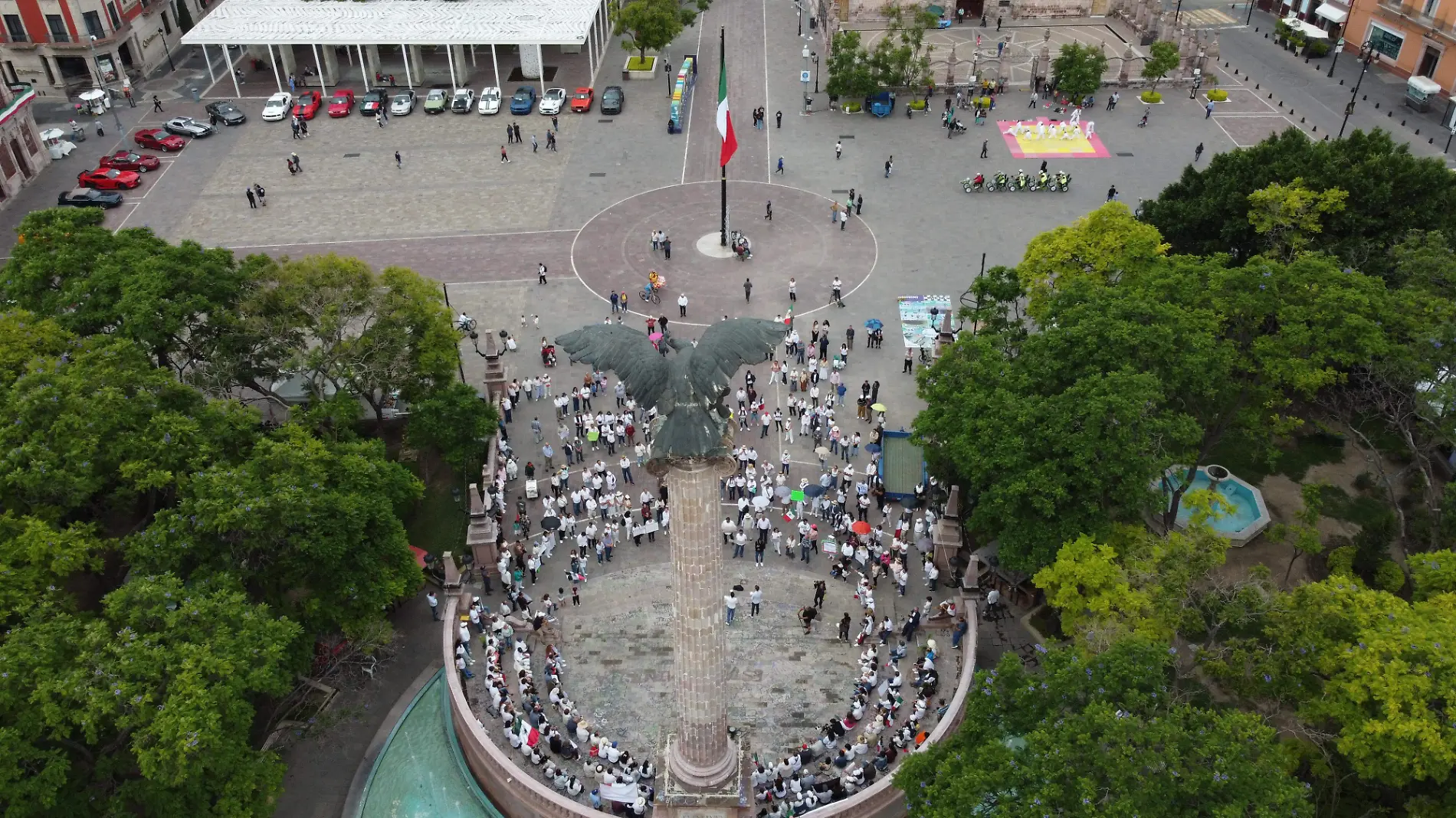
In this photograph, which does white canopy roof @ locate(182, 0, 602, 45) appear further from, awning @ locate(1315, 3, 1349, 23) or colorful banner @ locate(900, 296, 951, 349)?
awning @ locate(1315, 3, 1349, 23)

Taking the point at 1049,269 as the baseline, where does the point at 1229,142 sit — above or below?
below

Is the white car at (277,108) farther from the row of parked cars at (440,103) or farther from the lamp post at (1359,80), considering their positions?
the lamp post at (1359,80)

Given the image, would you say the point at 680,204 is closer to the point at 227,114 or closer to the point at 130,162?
the point at 227,114

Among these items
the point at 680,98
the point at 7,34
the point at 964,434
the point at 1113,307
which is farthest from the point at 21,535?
the point at 7,34

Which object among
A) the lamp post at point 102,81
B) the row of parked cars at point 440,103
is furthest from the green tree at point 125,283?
the lamp post at point 102,81

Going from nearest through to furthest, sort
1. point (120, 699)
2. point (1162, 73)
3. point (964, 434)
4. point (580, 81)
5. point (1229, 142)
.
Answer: point (120, 699)
point (964, 434)
point (1229, 142)
point (1162, 73)
point (580, 81)

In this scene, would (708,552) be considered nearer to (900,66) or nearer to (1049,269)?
(1049,269)

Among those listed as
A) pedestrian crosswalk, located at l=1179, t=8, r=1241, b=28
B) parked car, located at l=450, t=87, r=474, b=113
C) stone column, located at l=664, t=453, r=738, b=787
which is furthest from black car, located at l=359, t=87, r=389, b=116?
pedestrian crosswalk, located at l=1179, t=8, r=1241, b=28

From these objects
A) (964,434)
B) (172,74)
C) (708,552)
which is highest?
(708,552)

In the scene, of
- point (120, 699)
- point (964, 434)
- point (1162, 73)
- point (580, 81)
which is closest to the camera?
point (120, 699)
